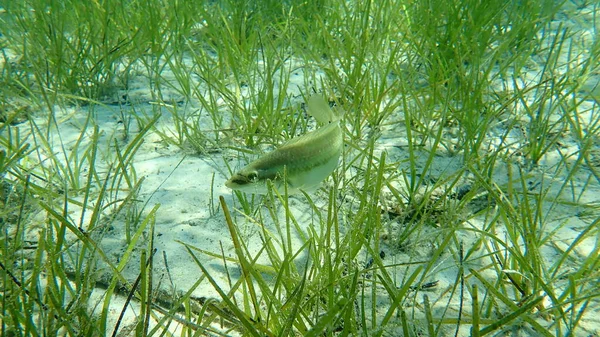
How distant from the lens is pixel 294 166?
2025 mm

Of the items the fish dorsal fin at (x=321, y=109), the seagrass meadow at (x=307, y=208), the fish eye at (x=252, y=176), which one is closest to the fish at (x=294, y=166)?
the fish eye at (x=252, y=176)

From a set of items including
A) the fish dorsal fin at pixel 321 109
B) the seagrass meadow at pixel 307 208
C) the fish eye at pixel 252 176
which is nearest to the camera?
the seagrass meadow at pixel 307 208

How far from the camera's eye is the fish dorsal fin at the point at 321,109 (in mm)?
2500

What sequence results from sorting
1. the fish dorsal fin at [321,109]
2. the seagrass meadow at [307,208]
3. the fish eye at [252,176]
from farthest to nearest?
1. the fish dorsal fin at [321,109]
2. the fish eye at [252,176]
3. the seagrass meadow at [307,208]

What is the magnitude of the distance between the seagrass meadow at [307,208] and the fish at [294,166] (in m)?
0.15

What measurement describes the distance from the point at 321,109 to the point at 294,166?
2.22ft

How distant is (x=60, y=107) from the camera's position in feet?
13.0

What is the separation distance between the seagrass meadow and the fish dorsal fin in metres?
0.16

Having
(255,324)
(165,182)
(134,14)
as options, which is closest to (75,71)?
(134,14)

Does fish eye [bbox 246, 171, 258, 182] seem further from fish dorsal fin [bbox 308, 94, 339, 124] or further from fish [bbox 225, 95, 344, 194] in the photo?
fish dorsal fin [bbox 308, 94, 339, 124]

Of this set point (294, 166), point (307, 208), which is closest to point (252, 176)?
point (294, 166)

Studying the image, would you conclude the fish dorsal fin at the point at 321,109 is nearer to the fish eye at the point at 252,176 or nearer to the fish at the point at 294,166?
the fish at the point at 294,166

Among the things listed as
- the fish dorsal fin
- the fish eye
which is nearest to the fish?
the fish eye

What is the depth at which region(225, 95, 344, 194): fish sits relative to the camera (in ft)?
6.57
